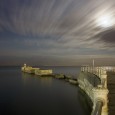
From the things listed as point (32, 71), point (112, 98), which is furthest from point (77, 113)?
point (32, 71)

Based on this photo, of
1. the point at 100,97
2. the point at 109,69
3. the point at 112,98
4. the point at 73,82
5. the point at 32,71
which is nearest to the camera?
the point at 100,97

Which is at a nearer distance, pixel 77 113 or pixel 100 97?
pixel 100 97

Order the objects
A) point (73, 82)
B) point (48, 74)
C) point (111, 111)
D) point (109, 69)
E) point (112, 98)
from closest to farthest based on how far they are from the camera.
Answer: point (111, 111), point (112, 98), point (109, 69), point (73, 82), point (48, 74)

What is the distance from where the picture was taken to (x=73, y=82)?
7775 cm

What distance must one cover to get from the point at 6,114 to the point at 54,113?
27.1 ft

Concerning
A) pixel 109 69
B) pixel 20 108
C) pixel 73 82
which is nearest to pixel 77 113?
pixel 20 108

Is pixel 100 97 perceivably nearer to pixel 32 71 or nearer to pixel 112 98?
pixel 112 98

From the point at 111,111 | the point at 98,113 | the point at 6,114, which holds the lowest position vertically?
the point at 6,114

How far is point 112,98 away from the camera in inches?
640

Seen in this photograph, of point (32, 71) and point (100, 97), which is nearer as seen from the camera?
point (100, 97)

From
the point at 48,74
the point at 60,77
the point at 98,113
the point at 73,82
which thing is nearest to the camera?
the point at 98,113

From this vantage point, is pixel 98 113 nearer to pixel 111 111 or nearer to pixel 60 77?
pixel 111 111

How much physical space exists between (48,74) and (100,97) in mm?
120206

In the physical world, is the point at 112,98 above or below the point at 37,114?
above
